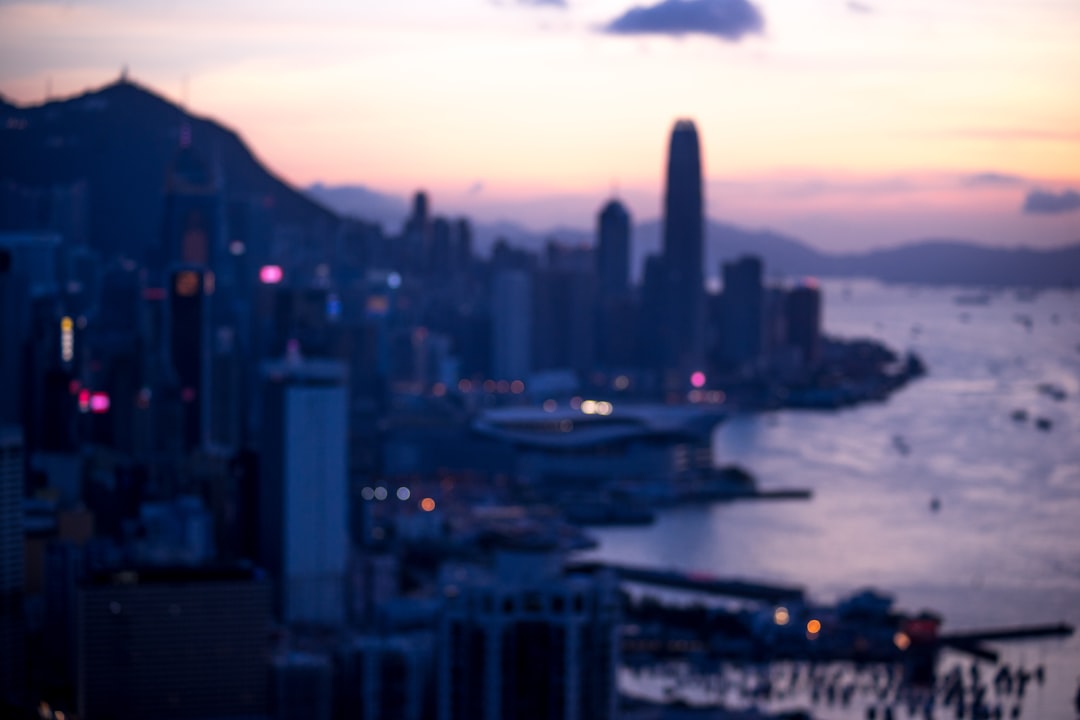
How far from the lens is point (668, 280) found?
58.9 ft

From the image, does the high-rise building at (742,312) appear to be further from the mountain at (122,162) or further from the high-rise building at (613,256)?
the mountain at (122,162)

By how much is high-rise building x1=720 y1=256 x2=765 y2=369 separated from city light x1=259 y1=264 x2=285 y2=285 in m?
6.44

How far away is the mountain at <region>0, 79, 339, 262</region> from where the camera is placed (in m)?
8.95

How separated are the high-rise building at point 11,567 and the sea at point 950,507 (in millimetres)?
1821

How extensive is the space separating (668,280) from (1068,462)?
11295mm

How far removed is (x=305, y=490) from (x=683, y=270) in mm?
10335

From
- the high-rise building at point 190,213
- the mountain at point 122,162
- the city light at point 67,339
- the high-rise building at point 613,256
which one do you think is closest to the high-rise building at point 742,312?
the high-rise building at point 613,256

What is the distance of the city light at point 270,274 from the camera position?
12445 mm

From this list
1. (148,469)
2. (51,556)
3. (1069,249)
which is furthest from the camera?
(148,469)

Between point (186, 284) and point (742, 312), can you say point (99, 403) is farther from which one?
point (742, 312)

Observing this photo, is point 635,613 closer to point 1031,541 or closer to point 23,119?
point 1031,541

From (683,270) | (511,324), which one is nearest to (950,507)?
(511,324)

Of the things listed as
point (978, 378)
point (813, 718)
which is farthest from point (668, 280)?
point (813, 718)

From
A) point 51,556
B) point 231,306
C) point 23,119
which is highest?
point 23,119
